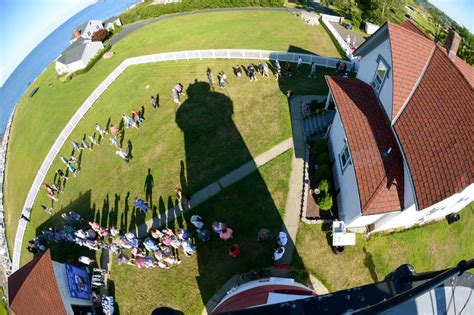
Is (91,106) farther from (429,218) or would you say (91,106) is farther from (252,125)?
(429,218)

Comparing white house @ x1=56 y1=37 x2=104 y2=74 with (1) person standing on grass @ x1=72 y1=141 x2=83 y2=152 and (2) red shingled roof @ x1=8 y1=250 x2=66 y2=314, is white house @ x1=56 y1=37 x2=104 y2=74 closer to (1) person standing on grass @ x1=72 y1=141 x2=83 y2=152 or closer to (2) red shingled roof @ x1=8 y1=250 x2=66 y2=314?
(1) person standing on grass @ x1=72 y1=141 x2=83 y2=152

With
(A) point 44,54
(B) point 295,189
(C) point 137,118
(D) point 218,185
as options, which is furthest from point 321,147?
(A) point 44,54

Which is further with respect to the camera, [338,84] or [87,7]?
[87,7]

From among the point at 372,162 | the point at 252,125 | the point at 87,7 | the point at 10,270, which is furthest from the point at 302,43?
the point at 87,7

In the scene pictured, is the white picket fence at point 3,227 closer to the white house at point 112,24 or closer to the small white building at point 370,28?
the white house at point 112,24

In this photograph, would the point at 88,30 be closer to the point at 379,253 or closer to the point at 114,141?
the point at 114,141

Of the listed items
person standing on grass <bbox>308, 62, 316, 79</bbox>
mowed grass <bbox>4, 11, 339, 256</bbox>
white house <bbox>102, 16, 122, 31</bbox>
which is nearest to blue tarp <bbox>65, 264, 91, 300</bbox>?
mowed grass <bbox>4, 11, 339, 256</bbox>

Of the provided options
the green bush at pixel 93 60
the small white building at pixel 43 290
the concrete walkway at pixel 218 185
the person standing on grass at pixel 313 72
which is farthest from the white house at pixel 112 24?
the small white building at pixel 43 290
